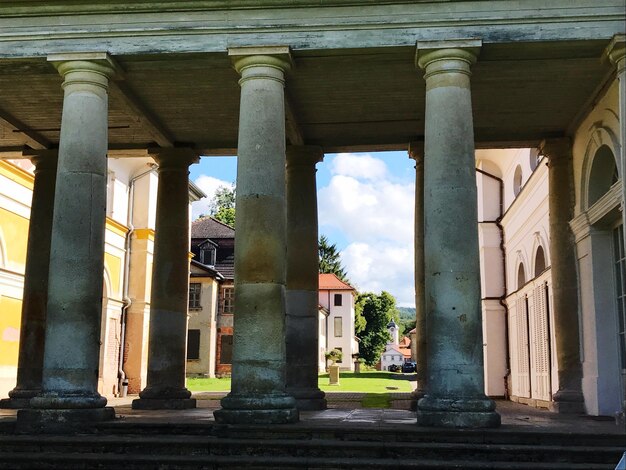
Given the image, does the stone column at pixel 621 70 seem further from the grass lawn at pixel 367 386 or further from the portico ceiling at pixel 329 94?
the grass lawn at pixel 367 386

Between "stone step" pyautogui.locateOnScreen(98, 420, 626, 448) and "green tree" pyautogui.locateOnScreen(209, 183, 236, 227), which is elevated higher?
"green tree" pyautogui.locateOnScreen(209, 183, 236, 227)

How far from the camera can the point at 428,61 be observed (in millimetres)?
12883

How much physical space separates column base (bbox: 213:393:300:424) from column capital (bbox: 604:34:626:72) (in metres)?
7.94

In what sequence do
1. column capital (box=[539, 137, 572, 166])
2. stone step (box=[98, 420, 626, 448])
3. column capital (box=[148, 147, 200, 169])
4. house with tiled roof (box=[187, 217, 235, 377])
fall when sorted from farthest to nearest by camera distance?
house with tiled roof (box=[187, 217, 235, 377]) < column capital (box=[148, 147, 200, 169]) < column capital (box=[539, 137, 572, 166]) < stone step (box=[98, 420, 626, 448])

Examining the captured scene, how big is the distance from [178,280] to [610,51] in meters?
10.8

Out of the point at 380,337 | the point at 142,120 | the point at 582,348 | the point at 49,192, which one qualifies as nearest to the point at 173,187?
the point at 142,120

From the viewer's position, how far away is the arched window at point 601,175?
53.8 feet

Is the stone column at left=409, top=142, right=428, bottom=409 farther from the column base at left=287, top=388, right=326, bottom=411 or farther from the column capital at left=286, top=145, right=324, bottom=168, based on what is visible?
the column capital at left=286, top=145, right=324, bottom=168

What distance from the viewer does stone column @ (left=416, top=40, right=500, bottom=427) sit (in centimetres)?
1172

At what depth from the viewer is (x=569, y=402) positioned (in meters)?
16.7

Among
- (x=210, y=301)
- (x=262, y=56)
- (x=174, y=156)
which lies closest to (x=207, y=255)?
(x=210, y=301)

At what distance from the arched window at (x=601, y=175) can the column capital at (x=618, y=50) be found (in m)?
4.05

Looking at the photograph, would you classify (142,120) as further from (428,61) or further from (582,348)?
(582,348)

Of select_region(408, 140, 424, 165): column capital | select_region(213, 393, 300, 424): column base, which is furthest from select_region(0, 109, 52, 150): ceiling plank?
select_region(213, 393, 300, 424): column base
